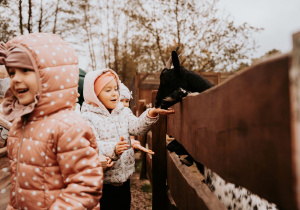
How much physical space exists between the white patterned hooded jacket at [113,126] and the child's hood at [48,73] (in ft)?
2.54

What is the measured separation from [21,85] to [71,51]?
321mm

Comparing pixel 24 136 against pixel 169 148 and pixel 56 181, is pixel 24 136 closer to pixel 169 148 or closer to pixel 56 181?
pixel 56 181

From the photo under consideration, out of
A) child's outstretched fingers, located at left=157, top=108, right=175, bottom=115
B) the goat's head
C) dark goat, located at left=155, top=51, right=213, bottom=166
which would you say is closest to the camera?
child's outstretched fingers, located at left=157, top=108, right=175, bottom=115

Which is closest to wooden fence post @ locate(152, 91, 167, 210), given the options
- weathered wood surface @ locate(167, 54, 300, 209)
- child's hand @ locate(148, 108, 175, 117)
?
child's hand @ locate(148, 108, 175, 117)

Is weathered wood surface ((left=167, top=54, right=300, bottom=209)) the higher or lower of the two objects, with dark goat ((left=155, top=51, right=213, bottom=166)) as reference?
lower

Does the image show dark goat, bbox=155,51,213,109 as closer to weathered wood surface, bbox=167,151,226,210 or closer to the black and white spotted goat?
the black and white spotted goat

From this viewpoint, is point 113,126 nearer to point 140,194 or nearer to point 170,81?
point 170,81

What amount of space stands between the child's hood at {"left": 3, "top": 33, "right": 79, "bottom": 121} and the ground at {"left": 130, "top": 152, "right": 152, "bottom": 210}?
3132 mm

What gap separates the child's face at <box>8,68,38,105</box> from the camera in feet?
4.11

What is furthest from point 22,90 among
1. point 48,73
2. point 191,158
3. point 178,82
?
point 178,82

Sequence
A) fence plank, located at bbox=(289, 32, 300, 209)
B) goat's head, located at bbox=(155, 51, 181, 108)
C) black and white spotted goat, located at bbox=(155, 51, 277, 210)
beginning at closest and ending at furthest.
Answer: fence plank, located at bbox=(289, 32, 300, 209), black and white spotted goat, located at bbox=(155, 51, 277, 210), goat's head, located at bbox=(155, 51, 181, 108)

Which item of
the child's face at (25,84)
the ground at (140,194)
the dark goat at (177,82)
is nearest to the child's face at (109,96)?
the dark goat at (177,82)

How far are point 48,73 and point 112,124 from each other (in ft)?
3.22

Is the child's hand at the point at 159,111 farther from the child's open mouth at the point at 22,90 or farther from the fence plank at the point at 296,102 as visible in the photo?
the fence plank at the point at 296,102
